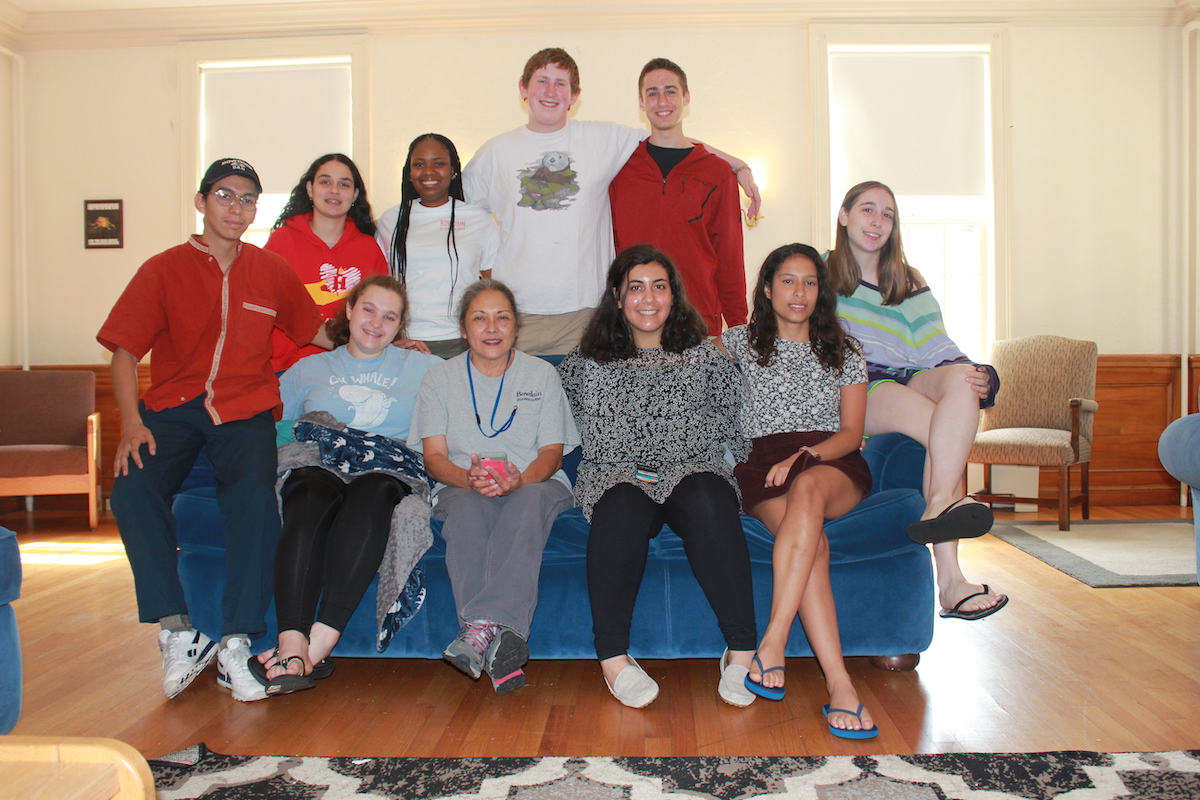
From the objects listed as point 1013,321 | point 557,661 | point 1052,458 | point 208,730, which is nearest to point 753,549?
point 557,661

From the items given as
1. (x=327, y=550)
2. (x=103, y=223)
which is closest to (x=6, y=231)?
(x=103, y=223)

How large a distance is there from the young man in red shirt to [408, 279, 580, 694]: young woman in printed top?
479 millimetres

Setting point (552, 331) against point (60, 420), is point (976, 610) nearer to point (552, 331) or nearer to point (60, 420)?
point (552, 331)

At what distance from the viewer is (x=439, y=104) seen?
5.22 meters

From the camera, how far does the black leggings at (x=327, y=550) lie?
203cm

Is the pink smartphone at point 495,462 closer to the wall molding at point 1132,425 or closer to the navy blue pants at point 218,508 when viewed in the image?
the navy blue pants at point 218,508

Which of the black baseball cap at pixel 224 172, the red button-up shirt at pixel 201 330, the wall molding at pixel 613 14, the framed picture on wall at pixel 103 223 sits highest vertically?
the wall molding at pixel 613 14

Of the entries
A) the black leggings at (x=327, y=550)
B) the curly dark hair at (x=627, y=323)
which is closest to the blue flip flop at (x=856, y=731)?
the curly dark hair at (x=627, y=323)

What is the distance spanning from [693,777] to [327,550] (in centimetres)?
108

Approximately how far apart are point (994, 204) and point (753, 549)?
400 centimetres

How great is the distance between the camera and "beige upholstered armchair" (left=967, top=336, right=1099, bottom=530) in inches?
169

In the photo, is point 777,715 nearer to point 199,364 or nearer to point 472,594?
point 472,594

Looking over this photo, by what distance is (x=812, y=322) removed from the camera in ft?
8.01

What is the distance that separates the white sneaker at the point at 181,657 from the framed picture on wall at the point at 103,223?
13.7 ft
